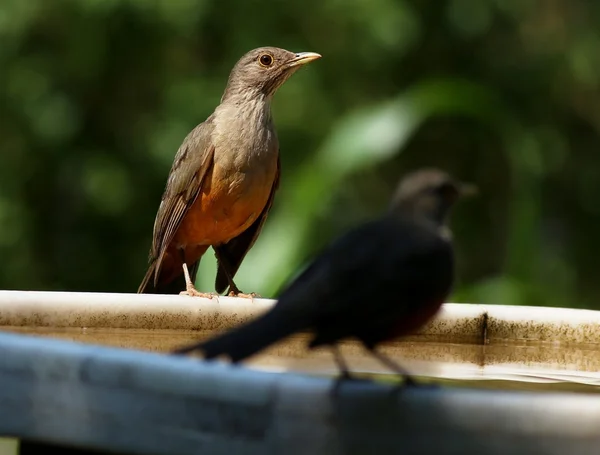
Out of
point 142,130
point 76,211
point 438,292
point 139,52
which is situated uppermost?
point 438,292

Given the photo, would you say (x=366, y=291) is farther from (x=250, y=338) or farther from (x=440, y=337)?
(x=440, y=337)

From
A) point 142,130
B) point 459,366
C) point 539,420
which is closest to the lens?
point 539,420

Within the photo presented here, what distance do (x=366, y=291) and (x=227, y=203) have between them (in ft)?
11.2

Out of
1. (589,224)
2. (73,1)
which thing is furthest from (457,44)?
(73,1)

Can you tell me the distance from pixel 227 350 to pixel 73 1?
8.87 meters

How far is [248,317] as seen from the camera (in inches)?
162

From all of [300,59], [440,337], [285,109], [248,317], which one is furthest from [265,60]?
[285,109]

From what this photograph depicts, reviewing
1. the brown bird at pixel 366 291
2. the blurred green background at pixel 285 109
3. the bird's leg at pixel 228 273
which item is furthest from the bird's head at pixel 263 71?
the brown bird at pixel 366 291

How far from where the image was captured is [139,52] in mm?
11633

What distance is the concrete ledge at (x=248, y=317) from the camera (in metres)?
3.78

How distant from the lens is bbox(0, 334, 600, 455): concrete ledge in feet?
6.98

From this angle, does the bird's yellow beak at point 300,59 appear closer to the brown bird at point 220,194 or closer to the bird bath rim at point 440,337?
the brown bird at point 220,194

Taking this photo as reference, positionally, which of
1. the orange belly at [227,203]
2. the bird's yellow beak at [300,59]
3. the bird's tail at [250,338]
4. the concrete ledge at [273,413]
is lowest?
the orange belly at [227,203]

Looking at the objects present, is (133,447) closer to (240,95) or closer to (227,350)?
(227,350)
